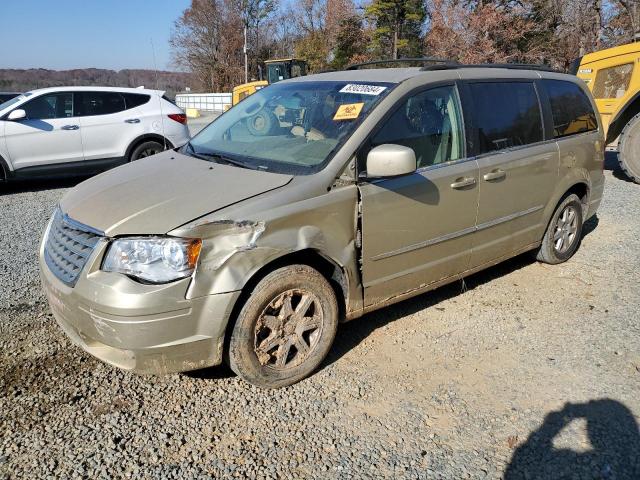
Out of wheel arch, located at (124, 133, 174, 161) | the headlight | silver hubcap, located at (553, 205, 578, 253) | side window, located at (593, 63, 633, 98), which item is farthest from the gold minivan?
side window, located at (593, 63, 633, 98)

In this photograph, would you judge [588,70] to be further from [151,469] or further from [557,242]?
[151,469]

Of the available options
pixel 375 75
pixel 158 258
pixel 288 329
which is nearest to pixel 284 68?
pixel 375 75

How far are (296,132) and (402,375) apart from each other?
1.75 metres

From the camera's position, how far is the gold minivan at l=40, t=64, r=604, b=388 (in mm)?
2658

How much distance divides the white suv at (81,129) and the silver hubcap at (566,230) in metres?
6.02

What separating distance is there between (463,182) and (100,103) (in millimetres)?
7182

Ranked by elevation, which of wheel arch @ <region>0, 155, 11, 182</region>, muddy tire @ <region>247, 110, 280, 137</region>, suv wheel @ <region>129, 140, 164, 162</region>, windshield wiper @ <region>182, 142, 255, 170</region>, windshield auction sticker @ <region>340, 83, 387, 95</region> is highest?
windshield auction sticker @ <region>340, 83, 387, 95</region>

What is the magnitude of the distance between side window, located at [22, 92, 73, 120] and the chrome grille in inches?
238

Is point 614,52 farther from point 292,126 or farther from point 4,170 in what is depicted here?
point 4,170

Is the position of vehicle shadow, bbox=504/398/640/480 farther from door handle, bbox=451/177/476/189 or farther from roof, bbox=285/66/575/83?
roof, bbox=285/66/575/83

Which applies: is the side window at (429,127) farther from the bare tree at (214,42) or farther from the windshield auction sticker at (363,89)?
the bare tree at (214,42)

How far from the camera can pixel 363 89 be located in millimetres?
3533

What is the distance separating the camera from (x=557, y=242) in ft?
16.4

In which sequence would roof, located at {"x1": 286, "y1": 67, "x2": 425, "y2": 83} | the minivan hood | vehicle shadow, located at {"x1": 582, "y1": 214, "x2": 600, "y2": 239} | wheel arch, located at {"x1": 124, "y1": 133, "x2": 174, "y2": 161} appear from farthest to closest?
wheel arch, located at {"x1": 124, "y1": 133, "x2": 174, "y2": 161}
vehicle shadow, located at {"x1": 582, "y1": 214, "x2": 600, "y2": 239}
roof, located at {"x1": 286, "y1": 67, "x2": 425, "y2": 83}
the minivan hood
